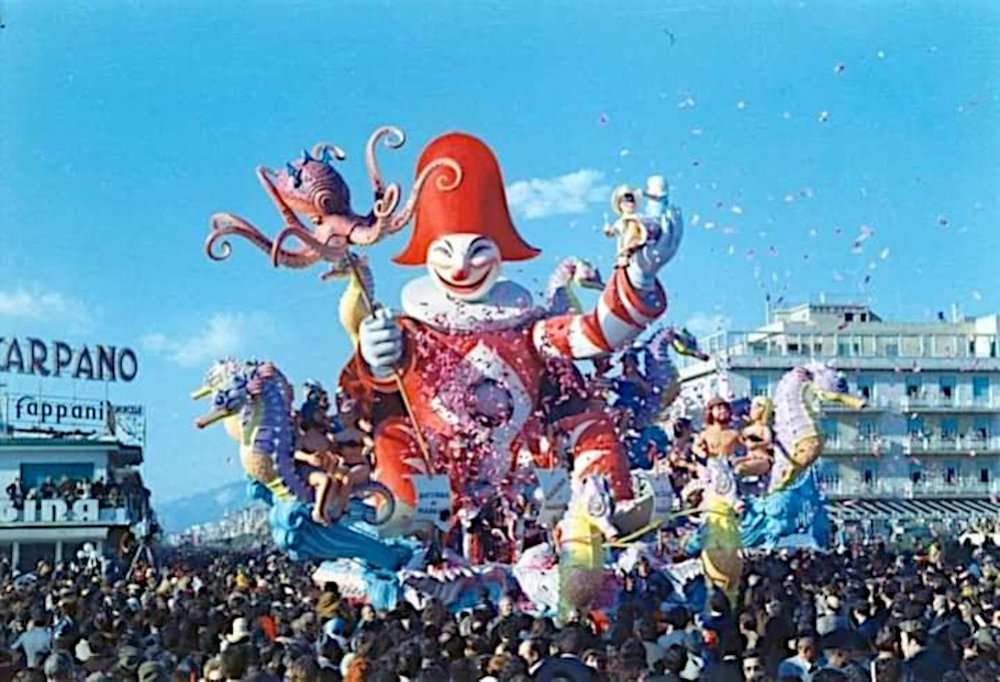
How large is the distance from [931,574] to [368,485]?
582cm

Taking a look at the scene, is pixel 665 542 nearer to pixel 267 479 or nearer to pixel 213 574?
pixel 267 479

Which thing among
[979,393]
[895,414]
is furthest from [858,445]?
[979,393]

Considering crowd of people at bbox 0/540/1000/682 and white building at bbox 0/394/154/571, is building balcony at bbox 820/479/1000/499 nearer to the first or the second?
white building at bbox 0/394/154/571

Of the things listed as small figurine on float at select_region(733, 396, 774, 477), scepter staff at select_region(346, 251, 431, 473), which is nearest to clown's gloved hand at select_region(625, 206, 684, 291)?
scepter staff at select_region(346, 251, 431, 473)

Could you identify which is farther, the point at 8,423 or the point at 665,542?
the point at 8,423

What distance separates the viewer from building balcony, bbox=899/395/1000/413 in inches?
1737

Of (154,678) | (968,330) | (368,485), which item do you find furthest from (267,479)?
(968,330)

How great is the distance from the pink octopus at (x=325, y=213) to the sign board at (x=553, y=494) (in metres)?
3.25

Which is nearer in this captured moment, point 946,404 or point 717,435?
point 717,435

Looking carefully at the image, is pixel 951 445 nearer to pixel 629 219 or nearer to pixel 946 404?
pixel 946 404

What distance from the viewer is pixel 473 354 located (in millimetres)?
18516

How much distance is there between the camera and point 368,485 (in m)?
17.3

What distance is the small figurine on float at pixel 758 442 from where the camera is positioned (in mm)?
20078

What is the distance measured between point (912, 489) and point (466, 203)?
27041 millimetres
